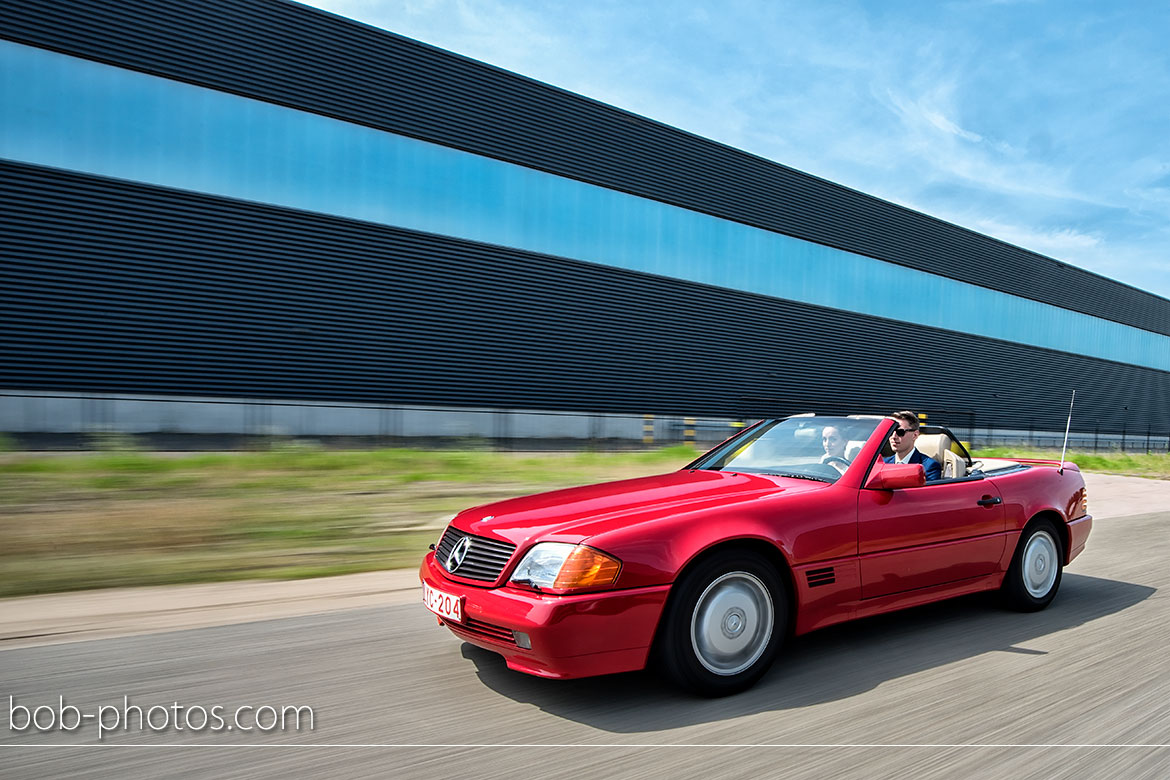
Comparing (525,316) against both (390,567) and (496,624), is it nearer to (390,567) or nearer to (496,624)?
(390,567)

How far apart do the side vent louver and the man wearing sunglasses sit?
1311mm

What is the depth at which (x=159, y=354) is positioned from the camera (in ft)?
57.9

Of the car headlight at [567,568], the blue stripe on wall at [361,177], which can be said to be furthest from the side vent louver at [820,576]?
the blue stripe on wall at [361,177]

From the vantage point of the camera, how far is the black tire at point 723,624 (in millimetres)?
3488

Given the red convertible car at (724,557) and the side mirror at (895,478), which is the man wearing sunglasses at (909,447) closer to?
the red convertible car at (724,557)

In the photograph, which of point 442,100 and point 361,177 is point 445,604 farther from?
point 442,100

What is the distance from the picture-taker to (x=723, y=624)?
11.9ft

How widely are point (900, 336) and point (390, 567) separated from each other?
31559 mm

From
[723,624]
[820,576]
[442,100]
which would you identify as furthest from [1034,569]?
[442,100]

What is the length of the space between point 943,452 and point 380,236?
681 inches

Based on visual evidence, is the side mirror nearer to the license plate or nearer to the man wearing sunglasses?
the man wearing sunglasses

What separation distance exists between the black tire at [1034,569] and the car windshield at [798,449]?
1.48m

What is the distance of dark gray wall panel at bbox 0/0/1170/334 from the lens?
1698 cm

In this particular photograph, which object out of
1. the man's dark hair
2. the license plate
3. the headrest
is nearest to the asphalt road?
the license plate
